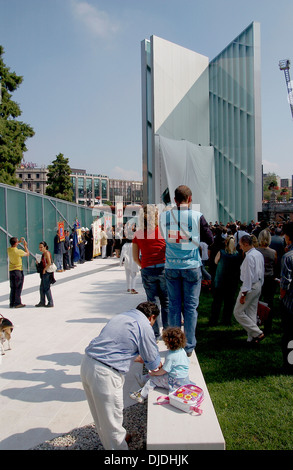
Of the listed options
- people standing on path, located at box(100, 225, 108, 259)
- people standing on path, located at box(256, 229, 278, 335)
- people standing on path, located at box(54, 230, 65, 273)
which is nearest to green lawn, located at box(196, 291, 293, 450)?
people standing on path, located at box(256, 229, 278, 335)

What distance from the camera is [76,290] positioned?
34.8 feet

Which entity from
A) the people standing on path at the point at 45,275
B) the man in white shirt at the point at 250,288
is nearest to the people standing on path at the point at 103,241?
the people standing on path at the point at 45,275

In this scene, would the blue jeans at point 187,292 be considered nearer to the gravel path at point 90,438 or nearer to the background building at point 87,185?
the gravel path at point 90,438

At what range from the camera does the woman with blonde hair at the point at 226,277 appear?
6434mm

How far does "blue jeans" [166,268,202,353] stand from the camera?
154 inches

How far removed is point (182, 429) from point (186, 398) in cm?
36

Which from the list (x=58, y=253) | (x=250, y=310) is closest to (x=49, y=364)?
(x=250, y=310)

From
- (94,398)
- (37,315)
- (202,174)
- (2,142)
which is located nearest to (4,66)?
(2,142)

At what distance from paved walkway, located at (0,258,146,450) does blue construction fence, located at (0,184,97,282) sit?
3155 mm

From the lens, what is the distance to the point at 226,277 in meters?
6.51

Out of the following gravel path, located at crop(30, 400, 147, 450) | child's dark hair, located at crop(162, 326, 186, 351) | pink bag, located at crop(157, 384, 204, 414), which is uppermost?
child's dark hair, located at crop(162, 326, 186, 351)

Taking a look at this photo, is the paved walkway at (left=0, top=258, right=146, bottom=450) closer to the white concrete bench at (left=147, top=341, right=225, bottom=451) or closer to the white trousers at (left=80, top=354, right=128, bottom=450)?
the white trousers at (left=80, top=354, right=128, bottom=450)

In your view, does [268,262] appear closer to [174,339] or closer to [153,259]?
[153,259]
